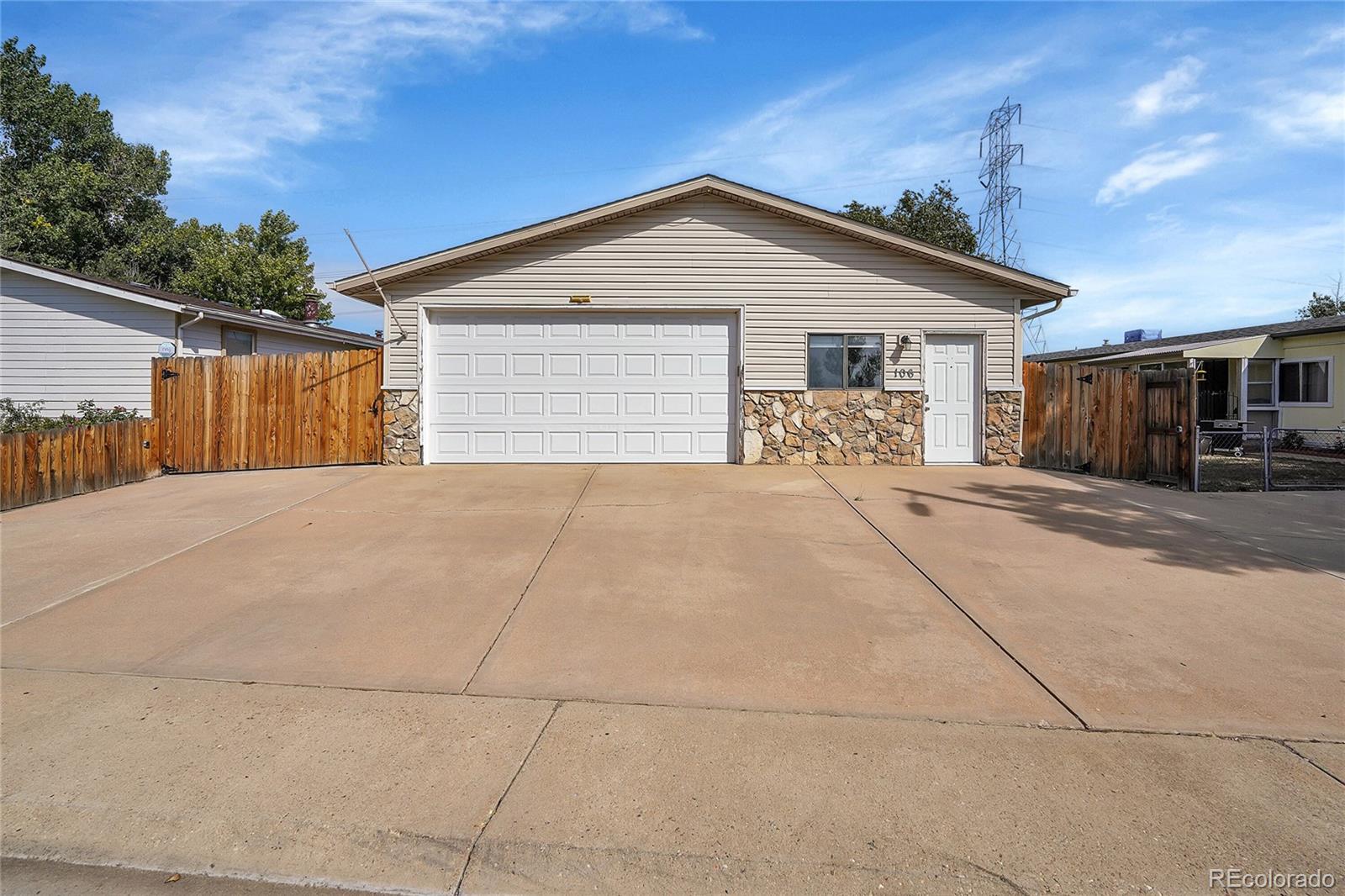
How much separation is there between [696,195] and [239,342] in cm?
1033

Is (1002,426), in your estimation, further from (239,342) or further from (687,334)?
(239,342)

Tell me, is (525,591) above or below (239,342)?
below

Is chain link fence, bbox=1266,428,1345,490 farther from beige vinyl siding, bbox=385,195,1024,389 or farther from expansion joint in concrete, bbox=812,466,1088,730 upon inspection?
expansion joint in concrete, bbox=812,466,1088,730

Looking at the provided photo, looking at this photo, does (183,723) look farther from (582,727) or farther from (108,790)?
(582,727)

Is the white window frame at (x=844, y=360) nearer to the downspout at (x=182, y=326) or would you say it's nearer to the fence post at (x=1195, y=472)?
the fence post at (x=1195, y=472)

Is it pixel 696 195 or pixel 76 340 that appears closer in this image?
pixel 696 195

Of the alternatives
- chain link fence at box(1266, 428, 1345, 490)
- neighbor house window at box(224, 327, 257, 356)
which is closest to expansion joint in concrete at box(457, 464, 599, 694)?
chain link fence at box(1266, 428, 1345, 490)

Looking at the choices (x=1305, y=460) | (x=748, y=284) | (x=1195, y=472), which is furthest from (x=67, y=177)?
(x=1305, y=460)

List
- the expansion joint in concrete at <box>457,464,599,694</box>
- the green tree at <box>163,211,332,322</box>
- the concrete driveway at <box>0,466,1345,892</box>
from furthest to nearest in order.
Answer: the green tree at <box>163,211,332,322</box>
the expansion joint in concrete at <box>457,464,599,694</box>
the concrete driveway at <box>0,466,1345,892</box>

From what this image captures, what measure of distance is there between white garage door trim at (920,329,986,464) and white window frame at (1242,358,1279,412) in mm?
12967

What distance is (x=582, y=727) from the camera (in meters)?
3.66

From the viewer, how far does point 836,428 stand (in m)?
12.1

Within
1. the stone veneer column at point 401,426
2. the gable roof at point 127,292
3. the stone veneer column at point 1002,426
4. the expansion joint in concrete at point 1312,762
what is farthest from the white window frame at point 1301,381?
the gable roof at point 127,292

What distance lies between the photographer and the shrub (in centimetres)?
1210
